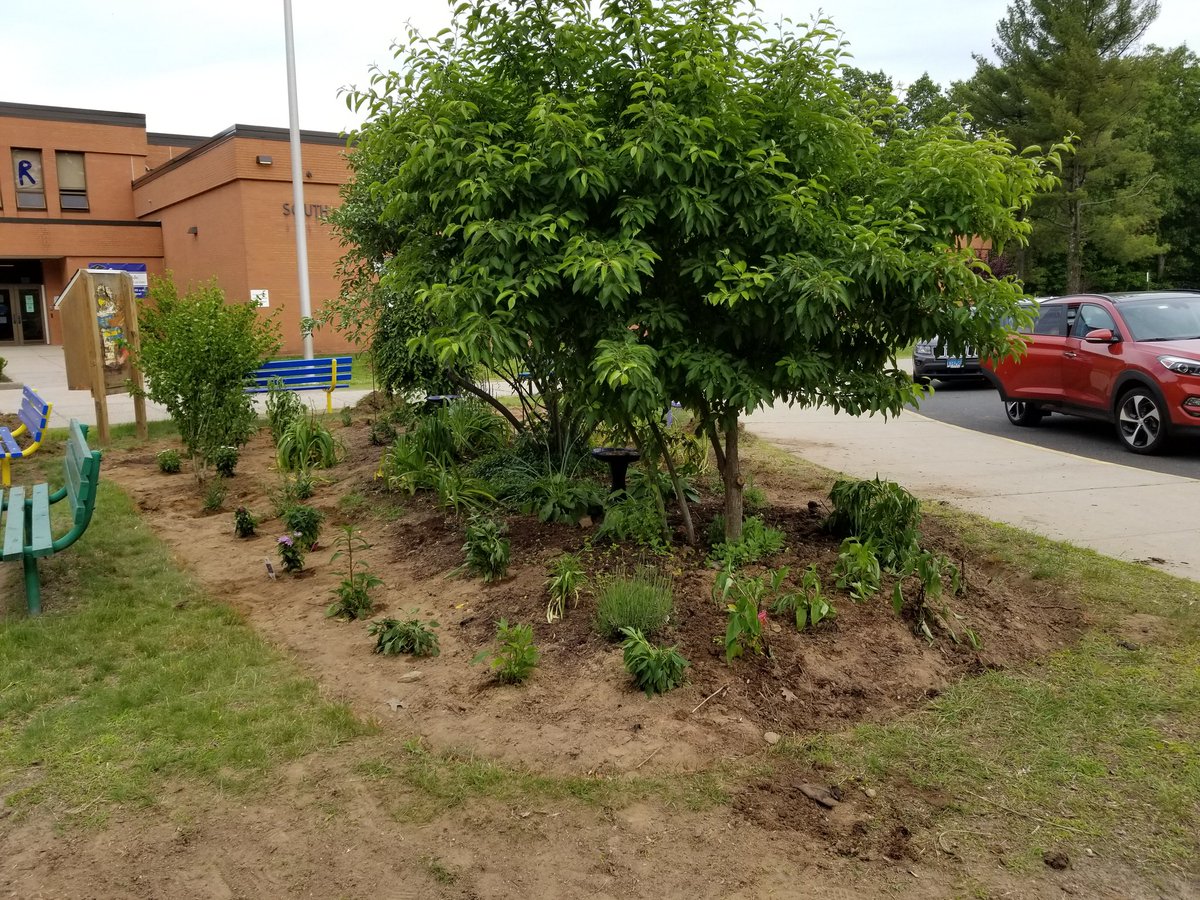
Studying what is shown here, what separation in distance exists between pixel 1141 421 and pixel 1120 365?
68 cm

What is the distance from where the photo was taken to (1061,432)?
11930mm

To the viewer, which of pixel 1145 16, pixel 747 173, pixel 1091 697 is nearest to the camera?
pixel 1091 697

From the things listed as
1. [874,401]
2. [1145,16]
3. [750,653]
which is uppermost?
[1145,16]

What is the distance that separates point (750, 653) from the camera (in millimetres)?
4430

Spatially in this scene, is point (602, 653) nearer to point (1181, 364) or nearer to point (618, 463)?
point (618, 463)

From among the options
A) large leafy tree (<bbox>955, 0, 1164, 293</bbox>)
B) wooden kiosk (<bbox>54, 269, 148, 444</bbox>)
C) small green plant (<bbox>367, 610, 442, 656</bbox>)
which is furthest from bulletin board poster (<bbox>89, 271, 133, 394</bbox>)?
large leafy tree (<bbox>955, 0, 1164, 293</bbox>)

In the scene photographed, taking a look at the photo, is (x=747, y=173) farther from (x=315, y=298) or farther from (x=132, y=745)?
(x=315, y=298)

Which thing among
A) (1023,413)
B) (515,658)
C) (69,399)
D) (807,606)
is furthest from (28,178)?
(807,606)

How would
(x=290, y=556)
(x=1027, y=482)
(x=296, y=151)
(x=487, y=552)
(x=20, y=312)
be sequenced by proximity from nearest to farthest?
(x=487, y=552)
(x=290, y=556)
(x=1027, y=482)
(x=296, y=151)
(x=20, y=312)

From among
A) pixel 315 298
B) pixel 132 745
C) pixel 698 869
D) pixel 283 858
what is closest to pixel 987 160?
pixel 698 869

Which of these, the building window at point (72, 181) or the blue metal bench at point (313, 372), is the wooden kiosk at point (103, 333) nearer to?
the blue metal bench at point (313, 372)

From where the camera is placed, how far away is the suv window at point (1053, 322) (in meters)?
11.6

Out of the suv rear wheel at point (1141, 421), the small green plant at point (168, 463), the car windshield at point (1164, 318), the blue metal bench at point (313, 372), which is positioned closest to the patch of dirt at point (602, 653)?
the small green plant at point (168, 463)

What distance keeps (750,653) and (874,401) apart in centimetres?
159
